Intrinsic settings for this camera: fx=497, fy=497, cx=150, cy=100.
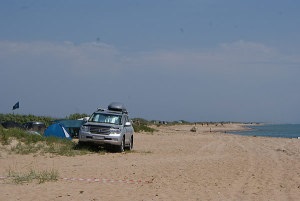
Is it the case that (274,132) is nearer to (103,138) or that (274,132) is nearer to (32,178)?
(103,138)

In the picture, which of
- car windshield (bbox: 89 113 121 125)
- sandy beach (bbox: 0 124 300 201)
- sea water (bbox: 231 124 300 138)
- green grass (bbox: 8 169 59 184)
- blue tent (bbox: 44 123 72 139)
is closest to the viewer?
sandy beach (bbox: 0 124 300 201)

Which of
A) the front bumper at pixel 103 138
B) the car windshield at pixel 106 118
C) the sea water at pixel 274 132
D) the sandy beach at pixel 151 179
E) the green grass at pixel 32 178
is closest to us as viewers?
the sandy beach at pixel 151 179

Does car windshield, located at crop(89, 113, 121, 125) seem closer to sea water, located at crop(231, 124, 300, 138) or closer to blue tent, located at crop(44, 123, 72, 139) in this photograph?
blue tent, located at crop(44, 123, 72, 139)

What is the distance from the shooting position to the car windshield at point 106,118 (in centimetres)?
2086

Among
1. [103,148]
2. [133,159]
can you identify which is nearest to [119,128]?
[103,148]

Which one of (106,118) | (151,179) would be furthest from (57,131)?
(151,179)

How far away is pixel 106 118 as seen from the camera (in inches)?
827

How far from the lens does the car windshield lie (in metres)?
20.9

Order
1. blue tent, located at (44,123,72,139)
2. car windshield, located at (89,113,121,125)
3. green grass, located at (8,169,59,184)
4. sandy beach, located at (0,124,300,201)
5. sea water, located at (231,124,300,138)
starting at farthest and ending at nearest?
sea water, located at (231,124,300,138) < blue tent, located at (44,123,72,139) < car windshield, located at (89,113,121,125) < green grass, located at (8,169,59,184) < sandy beach, located at (0,124,300,201)

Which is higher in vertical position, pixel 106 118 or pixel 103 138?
pixel 106 118

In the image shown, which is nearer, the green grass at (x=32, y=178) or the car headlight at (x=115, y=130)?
the green grass at (x=32, y=178)

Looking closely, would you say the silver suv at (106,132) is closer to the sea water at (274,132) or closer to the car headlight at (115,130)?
the car headlight at (115,130)

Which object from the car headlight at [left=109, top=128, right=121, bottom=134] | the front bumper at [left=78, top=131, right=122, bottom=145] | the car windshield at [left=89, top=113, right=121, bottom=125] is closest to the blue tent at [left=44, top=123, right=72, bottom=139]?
the car windshield at [left=89, top=113, right=121, bottom=125]

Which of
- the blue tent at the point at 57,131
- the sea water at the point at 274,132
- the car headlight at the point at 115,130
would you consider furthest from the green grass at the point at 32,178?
the sea water at the point at 274,132
